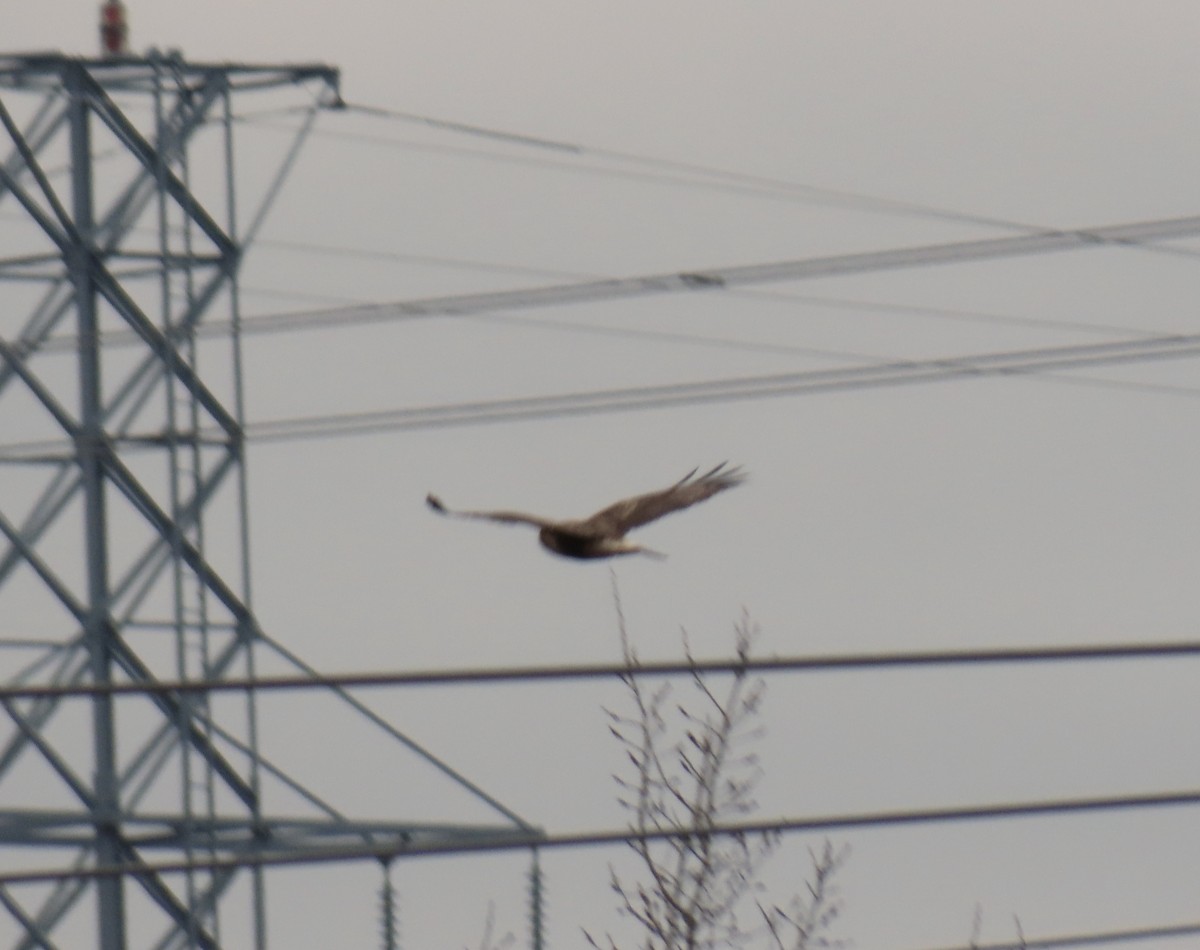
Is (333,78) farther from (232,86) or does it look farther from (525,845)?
(525,845)

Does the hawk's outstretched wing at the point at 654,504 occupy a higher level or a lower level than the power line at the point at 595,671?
higher

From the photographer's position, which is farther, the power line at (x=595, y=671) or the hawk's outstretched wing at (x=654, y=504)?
the hawk's outstretched wing at (x=654, y=504)

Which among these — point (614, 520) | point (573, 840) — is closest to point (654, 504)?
point (614, 520)

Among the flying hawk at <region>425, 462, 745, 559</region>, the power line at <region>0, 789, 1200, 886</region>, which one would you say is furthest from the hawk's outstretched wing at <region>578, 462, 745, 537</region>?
the power line at <region>0, 789, 1200, 886</region>

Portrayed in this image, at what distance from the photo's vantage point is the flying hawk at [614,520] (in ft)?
33.0

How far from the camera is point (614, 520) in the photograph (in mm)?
10367

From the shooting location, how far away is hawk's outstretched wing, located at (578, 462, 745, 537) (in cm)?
1030

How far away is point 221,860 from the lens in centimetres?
596

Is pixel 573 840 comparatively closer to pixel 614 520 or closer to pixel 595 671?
pixel 595 671

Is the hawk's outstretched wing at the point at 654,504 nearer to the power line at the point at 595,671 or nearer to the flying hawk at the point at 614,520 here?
the flying hawk at the point at 614,520

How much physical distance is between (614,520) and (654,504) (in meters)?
0.30

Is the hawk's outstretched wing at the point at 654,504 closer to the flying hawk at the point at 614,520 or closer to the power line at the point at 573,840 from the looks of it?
the flying hawk at the point at 614,520

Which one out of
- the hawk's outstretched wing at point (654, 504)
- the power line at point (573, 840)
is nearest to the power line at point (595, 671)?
the power line at point (573, 840)

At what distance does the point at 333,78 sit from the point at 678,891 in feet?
35.8
